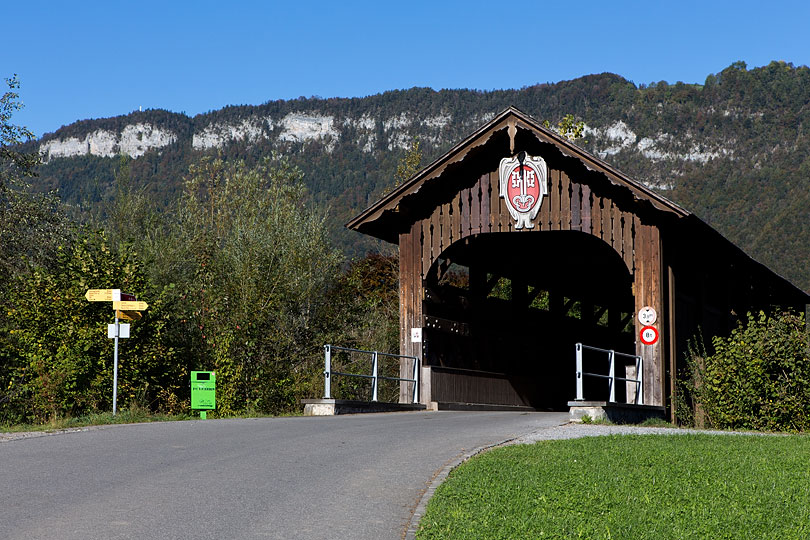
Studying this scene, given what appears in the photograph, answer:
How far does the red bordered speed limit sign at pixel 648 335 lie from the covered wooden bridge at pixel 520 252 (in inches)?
1.0

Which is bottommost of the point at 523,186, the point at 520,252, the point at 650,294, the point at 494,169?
the point at 650,294

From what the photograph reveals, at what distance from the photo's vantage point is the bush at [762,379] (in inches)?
688

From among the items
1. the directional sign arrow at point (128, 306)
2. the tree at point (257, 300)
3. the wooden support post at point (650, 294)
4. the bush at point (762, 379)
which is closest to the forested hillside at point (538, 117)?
the tree at point (257, 300)

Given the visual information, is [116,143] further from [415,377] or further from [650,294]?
[650,294]

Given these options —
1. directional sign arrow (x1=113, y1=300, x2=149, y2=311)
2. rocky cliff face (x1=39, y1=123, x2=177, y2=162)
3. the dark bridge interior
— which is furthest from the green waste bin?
rocky cliff face (x1=39, y1=123, x2=177, y2=162)

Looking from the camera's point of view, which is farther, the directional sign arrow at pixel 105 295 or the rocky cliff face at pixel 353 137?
the rocky cliff face at pixel 353 137

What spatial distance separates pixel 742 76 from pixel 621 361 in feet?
311

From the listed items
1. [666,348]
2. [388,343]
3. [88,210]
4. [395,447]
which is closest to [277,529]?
[395,447]

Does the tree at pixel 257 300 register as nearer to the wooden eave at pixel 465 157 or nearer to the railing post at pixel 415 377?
the railing post at pixel 415 377

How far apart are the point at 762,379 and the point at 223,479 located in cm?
1097

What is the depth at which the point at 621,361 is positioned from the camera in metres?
37.2

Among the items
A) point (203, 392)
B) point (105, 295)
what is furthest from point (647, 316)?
point (105, 295)

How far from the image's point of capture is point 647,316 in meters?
21.3

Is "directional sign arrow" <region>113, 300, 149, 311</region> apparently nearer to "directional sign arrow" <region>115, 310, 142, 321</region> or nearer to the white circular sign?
"directional sign arrow" <region>115, 310, 142, 321</region>
